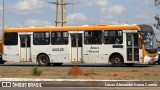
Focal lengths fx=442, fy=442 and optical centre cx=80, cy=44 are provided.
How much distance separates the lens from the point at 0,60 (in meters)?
37.2

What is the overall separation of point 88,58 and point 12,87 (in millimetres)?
13600

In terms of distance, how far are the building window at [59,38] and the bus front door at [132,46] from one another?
4.70 metres

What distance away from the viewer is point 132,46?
96.4 ft

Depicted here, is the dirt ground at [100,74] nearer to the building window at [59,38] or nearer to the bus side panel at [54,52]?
the bus side panel at [54,52]

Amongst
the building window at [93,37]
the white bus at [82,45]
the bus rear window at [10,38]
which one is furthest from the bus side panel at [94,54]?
the bus rear window at [10,38]

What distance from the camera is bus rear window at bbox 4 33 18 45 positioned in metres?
33.2

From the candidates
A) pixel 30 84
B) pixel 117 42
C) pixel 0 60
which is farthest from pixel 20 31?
pixel 30 84

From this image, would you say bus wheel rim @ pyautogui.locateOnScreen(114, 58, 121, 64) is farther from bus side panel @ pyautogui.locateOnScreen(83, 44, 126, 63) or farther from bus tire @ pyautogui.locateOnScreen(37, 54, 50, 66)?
bus tire @ pyautogui.locateOnScreen(37, 54, 50, 66)

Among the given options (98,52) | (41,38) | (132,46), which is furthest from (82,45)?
(132,46)

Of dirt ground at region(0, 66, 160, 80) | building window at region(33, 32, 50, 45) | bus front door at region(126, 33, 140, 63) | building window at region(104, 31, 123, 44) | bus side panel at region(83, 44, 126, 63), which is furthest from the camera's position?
building window at region(33, 32, 50, 45)

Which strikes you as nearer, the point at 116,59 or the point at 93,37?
the point at 116,59

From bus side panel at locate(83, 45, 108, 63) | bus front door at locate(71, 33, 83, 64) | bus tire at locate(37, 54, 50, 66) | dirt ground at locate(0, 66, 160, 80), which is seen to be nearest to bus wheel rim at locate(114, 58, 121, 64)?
bus side panel at locate(83, 45, 108, 63)

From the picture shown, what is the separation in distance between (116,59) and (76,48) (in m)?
3.04

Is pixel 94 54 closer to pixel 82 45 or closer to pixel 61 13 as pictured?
pixel 82 45
